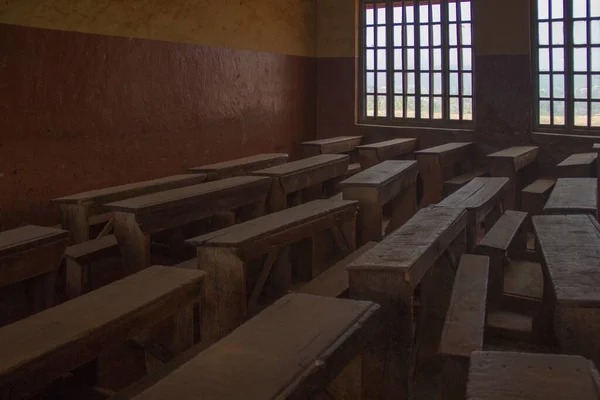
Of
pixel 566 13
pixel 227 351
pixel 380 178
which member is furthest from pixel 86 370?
pixel 566 13

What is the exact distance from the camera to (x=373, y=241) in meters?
5.16

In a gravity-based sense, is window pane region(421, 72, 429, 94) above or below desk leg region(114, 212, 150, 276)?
above

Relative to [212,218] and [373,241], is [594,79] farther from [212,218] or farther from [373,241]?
[212,218]

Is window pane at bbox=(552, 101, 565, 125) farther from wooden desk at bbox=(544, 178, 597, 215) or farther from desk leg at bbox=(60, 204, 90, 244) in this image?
desk leg at bbox=(60, 204, 90, 244)

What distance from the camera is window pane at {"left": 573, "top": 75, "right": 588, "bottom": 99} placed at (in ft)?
25.1

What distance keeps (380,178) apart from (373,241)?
52 cm

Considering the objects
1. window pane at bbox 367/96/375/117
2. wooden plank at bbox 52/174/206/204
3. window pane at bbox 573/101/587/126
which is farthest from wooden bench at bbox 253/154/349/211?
window pane at bbox 573/101/587/126

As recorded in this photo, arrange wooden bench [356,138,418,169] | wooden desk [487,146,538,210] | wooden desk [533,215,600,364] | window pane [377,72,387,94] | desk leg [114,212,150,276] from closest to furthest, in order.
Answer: wooden desk [533,215,600,364], desk leg [114,212,150,276], wooden desk [487,146,538,210], wooden bench [356,138,418,169], window pane [377,72,387,94]

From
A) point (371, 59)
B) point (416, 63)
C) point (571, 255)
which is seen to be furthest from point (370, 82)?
point (571, 255)

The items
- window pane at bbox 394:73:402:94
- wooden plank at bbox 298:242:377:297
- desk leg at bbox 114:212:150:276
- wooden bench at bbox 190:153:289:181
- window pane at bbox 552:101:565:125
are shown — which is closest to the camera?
wooden plank at bbox 298:242:377:297

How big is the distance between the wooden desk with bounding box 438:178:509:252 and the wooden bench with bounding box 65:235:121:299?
7.65ft

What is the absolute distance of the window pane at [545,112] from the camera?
7988 mm

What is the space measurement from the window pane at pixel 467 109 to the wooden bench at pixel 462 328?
185 inches

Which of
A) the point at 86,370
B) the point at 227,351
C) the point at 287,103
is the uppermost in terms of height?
the point at 287,103
